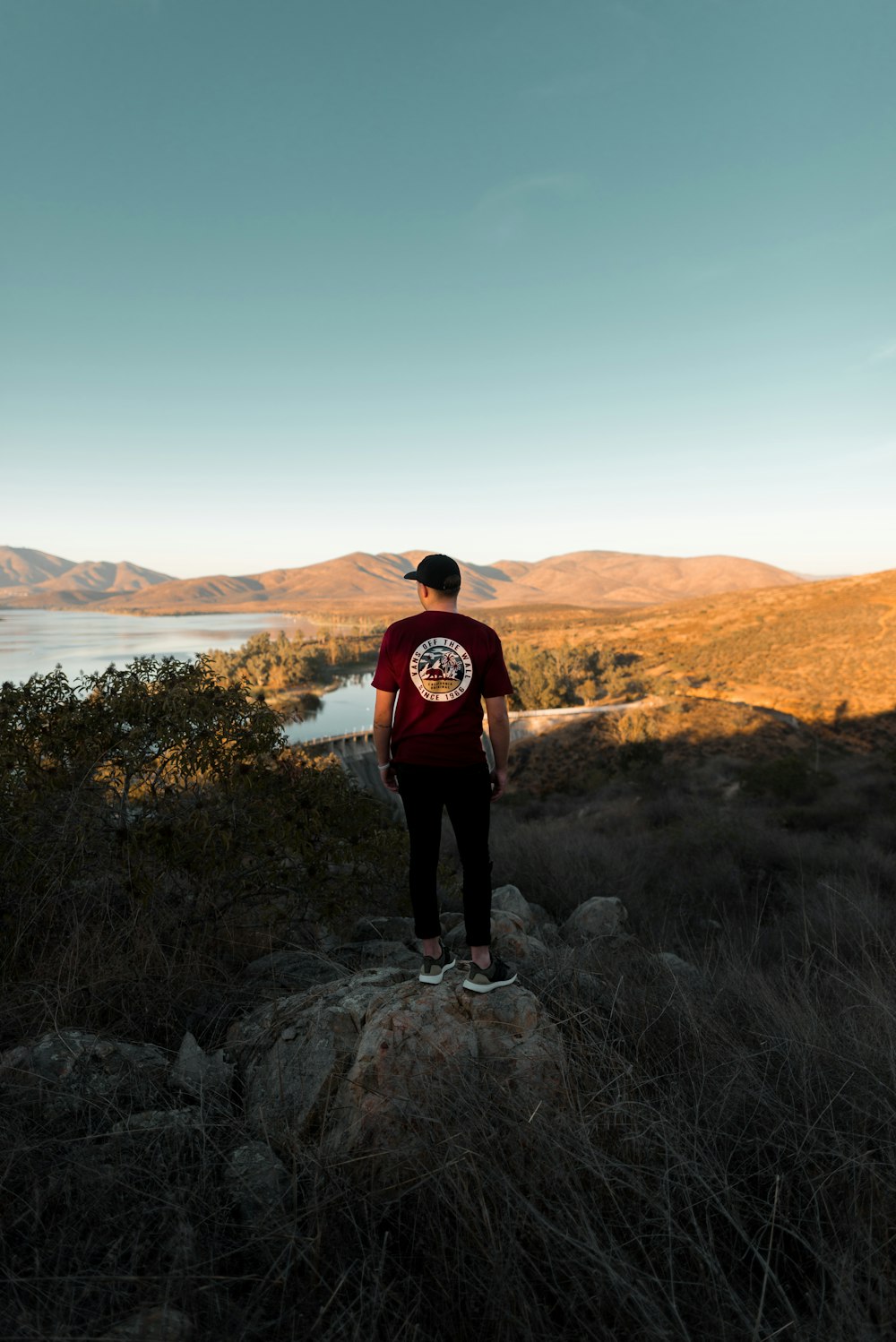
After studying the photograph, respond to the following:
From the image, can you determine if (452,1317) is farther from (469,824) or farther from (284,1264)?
(469,824)

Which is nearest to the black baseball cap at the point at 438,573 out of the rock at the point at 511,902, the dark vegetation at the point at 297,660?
the rock at the point at 511,902

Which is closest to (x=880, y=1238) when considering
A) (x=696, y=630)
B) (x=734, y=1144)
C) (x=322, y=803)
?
(x=734, y=1144)

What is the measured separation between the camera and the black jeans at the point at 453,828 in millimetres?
3180

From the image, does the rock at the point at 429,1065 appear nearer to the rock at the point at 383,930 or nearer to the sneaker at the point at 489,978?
the sneaker at the point at 489,978

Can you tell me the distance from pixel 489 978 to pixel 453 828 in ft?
2.43

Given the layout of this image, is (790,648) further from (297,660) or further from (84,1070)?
(84,1070)

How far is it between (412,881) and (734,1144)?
68.2 inches

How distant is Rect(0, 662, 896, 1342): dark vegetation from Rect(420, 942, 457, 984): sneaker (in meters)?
0.49

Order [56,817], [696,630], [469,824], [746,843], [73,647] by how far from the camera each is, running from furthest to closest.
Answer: [73,647] → [696,630] → [746,843] → [56,817] → [469,824]

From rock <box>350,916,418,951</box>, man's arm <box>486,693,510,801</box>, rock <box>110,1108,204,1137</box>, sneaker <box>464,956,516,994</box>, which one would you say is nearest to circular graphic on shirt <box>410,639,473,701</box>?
man's arm <box>486,693,510,801</box>

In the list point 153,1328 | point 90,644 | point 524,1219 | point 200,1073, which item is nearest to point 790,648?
point 200,1073

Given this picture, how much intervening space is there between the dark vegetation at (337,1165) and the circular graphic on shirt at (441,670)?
1627 millimetres

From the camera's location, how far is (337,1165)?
2197mm

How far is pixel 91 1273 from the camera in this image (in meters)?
1.76
